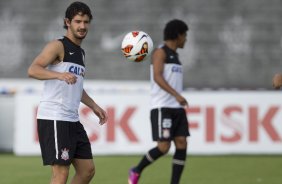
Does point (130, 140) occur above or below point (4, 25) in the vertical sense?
below

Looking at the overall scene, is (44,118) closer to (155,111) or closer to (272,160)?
(155,111)

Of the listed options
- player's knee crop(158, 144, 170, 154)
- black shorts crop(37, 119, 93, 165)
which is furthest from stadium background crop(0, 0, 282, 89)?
black shorts crop(37, 119, 93, 165)

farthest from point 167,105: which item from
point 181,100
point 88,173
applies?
point 88,173

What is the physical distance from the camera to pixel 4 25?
20.4 m

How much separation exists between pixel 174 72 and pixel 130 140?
534 cm

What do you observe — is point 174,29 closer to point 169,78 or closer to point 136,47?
point 169,78

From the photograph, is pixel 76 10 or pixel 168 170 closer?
pixel 76 10

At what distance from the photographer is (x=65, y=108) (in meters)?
7.00

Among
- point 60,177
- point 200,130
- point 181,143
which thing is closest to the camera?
point 60,177

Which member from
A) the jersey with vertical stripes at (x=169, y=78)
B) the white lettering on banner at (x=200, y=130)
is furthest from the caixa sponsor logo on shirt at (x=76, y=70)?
the white lettering on banner at (x=200, y=130)

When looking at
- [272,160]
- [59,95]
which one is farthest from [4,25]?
[59,95]

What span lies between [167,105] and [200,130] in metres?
5.23

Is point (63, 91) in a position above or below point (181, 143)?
above

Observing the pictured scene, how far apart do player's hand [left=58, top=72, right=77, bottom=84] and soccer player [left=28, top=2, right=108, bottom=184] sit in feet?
1.18
